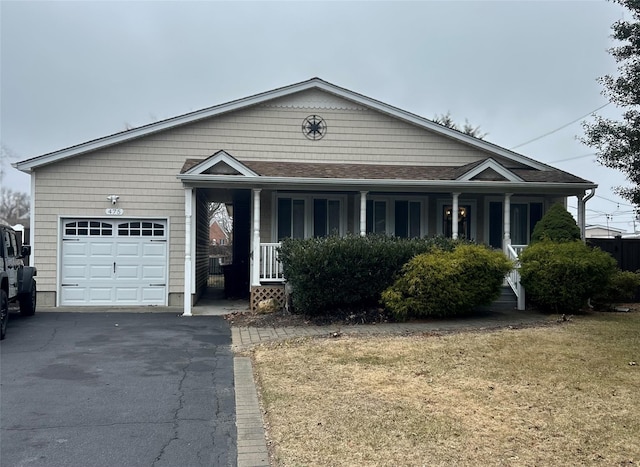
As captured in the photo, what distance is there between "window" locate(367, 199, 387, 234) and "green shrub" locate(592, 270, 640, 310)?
599 cm

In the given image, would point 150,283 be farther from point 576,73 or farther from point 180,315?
point 576,73

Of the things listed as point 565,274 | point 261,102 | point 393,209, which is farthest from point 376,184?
point 565,274

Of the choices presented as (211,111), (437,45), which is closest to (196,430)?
(211,111)

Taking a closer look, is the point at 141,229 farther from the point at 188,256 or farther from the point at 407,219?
the point at 407,219

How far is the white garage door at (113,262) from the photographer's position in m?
14.2

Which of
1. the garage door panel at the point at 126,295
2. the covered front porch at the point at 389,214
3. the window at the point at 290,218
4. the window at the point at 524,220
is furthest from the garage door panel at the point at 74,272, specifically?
the window at the point at 524,220

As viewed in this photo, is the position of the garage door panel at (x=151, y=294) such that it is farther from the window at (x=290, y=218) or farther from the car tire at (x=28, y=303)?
the window at (x=290, y=218)

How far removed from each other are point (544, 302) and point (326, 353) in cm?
651

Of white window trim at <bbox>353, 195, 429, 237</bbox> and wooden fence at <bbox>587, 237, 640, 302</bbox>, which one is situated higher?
white window trim at <bbox>353, 195, 429, 237</bbox>

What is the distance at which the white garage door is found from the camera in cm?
1424

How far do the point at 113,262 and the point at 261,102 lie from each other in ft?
20.3

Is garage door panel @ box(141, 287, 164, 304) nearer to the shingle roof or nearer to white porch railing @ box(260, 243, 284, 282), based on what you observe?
white porch railing @ box(260, 243, 284, 282)

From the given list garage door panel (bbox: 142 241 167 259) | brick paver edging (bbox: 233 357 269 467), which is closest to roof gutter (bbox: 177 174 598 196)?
garage door panel (bbox: 142 241 167 259)

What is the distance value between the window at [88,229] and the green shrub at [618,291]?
1288 centimetres
